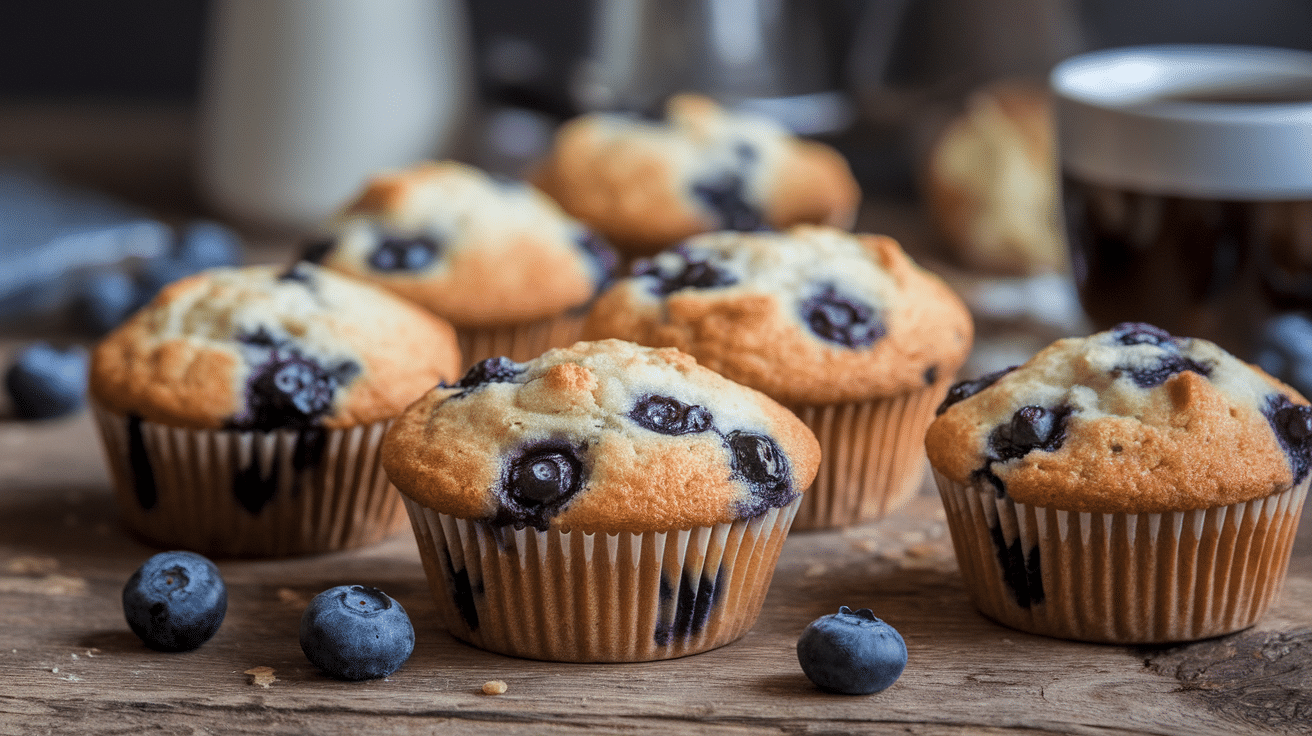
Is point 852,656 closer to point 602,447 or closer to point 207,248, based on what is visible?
point 602,447

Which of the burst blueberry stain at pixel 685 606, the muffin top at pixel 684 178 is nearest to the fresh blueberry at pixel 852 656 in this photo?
the burst blueberry stain at pixel 685 606

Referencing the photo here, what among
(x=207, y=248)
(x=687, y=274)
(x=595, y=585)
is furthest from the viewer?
(x=207, y=248)

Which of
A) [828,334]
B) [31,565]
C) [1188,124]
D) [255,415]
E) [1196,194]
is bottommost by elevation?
[31,565]

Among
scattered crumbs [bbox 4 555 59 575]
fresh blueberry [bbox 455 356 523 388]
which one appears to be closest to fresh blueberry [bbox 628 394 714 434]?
fresh blueberry [bbox 455 356 523 388]

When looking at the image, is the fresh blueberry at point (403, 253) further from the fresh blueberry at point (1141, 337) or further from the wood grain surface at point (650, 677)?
the fresh blueberry at point (1141, 337)

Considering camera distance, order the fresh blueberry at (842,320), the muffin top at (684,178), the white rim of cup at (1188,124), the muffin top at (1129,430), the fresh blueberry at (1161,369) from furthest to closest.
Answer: the muffin top at (684,178), the white rim of cup at (1188,124), the fresh blueberry at (842,320), the fresh blueberry at (1161,369), the muffin top at (1129,430)

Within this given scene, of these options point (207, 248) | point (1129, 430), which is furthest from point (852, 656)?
point (207, 248)
